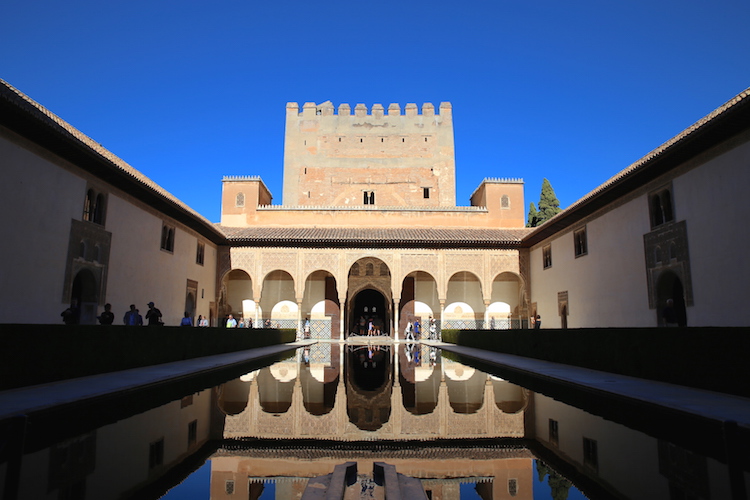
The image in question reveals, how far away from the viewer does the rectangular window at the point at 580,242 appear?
55.0 feet

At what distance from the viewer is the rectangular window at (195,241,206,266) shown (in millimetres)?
19472

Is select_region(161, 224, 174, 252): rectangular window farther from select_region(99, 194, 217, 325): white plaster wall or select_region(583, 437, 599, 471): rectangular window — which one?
select_region(583, 437, 599, 471): rectangular window

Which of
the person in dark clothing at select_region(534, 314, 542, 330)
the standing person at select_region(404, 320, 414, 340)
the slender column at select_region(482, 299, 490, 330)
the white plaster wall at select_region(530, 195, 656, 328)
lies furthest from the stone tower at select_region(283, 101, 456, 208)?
the white plaster wall at select_region(530, 195, 656, 328)

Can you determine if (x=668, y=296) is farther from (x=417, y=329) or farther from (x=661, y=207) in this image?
(x=417, y=329)

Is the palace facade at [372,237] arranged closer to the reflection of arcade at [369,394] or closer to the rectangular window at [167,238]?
the rectangular window at [167,238]

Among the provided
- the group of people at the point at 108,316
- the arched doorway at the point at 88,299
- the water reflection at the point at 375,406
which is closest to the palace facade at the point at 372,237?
the arched doorway at the point at 88,299

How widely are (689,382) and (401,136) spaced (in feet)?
92.7

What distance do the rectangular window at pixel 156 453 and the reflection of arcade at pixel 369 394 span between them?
165 centimetres

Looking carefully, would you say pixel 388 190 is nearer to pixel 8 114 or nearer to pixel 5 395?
pixel 8 114

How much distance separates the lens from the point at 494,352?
14445 millimetres

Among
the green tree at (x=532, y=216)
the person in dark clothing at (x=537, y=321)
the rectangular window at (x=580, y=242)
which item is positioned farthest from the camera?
the green tree at (x=532, y=216)

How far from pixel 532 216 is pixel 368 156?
13.2 metres

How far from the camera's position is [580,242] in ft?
56.6

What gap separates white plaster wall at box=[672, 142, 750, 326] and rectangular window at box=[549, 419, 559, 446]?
690cm
